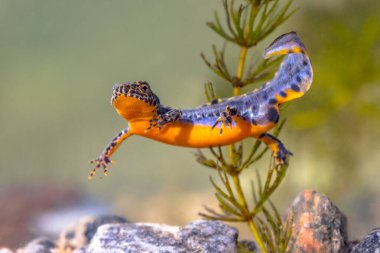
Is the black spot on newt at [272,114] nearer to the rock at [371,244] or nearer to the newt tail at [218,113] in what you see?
the newt tail at [218,113]

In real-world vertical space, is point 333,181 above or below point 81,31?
below

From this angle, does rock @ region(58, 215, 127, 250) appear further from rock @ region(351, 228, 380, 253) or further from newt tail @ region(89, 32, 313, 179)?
rock @ region(351, 228, 380, 253)

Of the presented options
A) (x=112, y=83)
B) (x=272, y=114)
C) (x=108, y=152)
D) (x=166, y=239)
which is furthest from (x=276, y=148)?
(x=112, y=83)

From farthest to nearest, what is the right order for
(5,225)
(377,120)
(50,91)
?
(50,91) → (377,120) → (5,225)

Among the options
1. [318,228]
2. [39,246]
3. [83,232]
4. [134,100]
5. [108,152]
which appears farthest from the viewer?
[83,232]

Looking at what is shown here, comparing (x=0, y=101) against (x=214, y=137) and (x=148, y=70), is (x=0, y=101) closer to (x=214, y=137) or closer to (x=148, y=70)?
(x=148, y=70)

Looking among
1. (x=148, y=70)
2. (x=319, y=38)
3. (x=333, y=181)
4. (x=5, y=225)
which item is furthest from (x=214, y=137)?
(x=148, y=70)

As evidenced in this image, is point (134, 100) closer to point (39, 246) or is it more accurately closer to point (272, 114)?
point (272, 114)
